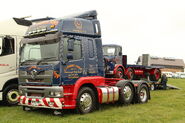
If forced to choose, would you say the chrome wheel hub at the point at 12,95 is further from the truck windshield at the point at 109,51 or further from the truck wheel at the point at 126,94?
the truck windshield at the point at 109,51

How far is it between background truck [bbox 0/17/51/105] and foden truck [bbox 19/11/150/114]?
1.78 meters

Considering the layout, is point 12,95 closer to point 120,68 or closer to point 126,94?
point 126,94

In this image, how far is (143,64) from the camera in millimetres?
22766

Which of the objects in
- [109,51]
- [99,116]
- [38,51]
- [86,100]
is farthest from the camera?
[109,51]

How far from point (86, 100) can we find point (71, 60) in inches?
63.7

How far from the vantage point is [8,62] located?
11.0 metres

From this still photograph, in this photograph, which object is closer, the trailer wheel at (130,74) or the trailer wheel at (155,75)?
the trailer wheel at (130,74)

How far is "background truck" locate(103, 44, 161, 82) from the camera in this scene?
53.3ft

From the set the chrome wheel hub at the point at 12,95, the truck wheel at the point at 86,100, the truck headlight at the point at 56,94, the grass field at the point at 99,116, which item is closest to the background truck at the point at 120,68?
the truck wheel at the point at 86,100

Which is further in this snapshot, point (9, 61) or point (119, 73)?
point (119, 73)

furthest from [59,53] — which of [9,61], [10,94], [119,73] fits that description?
[119,73]

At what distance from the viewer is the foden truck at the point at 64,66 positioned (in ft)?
27.7

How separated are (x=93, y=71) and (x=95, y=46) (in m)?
1.00

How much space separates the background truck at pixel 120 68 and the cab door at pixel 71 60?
491 centimetres
